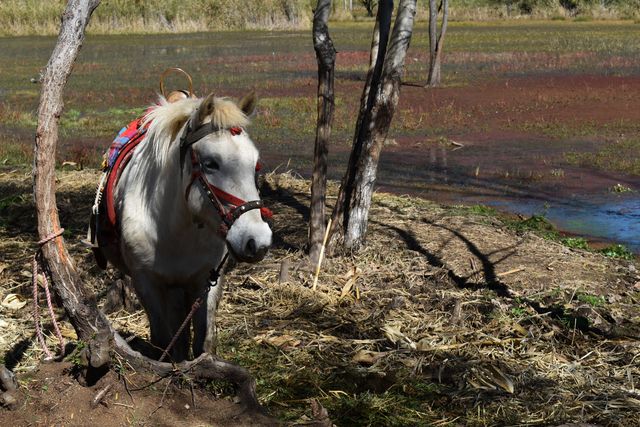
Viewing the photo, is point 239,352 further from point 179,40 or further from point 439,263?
point 179,40

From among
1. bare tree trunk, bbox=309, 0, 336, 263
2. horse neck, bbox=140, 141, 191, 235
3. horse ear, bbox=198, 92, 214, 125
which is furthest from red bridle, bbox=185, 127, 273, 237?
bare tree trunk, bbox=309, 0, 336, 263

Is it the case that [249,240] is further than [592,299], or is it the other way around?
[592,299]

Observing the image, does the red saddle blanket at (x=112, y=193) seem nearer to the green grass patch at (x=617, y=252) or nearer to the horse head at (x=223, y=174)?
the horse head at (x=223, y=174)

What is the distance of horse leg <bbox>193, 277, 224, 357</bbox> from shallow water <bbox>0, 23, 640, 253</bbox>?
2.91m

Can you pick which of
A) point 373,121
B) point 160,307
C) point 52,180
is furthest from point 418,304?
point 52,180

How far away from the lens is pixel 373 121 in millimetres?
7777

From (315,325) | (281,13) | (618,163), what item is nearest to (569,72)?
(618,163)

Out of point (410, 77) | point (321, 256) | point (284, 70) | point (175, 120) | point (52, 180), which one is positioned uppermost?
point (175, 120)

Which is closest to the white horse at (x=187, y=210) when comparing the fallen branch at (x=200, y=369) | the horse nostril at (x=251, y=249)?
the horse nostril at (x=251, y=249)

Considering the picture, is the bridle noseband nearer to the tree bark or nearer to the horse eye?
the horse eye

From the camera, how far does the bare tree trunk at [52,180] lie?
4.59 meters

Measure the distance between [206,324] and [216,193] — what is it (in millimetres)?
1181

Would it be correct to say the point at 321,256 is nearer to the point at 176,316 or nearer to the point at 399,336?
the point at 399,336

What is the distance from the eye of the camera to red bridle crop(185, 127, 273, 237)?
4.06m
